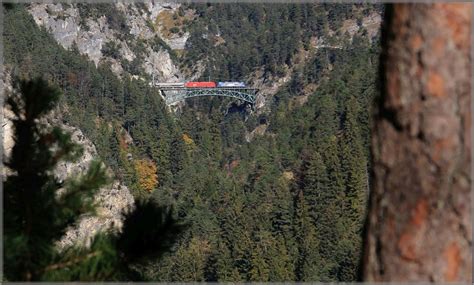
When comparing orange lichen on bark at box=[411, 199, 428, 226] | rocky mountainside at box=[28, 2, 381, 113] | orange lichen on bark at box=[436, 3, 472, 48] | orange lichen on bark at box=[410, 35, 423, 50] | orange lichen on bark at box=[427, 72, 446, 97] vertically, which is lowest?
orange lichen on bark at box=[411, 199, 428, 226]

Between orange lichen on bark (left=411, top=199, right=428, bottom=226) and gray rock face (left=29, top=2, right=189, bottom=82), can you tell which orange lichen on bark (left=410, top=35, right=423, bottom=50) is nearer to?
orange lichen on bark (left=411, top=199, right=428, bottom=226)

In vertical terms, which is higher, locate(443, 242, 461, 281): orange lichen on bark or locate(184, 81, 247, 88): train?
locate(184, 81, 247, 88): train

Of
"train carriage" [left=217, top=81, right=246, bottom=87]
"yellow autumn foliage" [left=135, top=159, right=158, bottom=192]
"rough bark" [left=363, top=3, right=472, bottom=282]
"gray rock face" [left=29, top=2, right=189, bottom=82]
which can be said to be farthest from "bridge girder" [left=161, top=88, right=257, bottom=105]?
"rough bark" [left=363, top=3, right=472, bottom=282]

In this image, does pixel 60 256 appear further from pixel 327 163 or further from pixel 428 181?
pixel 327 163

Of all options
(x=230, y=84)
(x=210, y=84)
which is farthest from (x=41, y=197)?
(x=230, y=84)

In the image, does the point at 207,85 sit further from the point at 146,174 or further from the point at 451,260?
the point at 451,260

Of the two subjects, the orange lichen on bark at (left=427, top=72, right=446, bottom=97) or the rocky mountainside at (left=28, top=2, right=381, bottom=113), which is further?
the rocky mountainside at (left=28, top=2, right=381, bottom=113)

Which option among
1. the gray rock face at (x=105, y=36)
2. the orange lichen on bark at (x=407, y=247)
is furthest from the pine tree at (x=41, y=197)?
the gray rock face at (x=105, y=36)

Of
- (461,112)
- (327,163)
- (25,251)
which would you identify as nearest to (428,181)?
(461,112)
